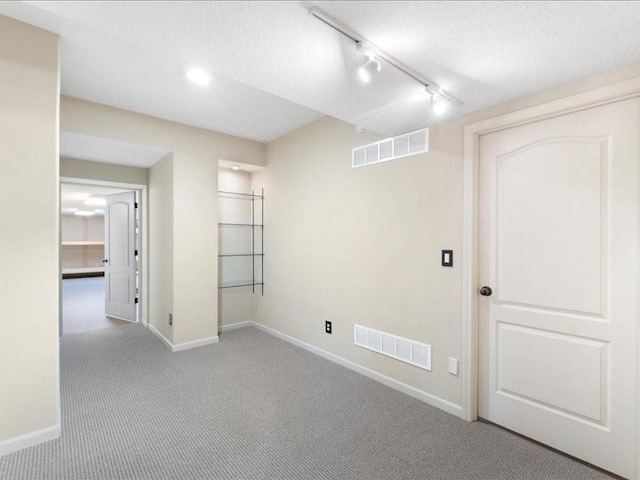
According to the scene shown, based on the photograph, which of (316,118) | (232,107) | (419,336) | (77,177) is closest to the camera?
(419,336)

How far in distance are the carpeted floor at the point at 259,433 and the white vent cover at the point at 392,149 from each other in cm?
215

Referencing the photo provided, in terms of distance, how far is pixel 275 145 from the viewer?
447cm

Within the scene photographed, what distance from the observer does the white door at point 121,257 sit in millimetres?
5090

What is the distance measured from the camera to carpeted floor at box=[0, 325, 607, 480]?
1.90 meters

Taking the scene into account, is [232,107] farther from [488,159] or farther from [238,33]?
[488,159]

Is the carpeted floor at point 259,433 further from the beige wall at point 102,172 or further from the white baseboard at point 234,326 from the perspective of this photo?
the beige wall at point 102,172

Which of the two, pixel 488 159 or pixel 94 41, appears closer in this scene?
pixel 94 41

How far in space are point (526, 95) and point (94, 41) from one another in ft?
9.88

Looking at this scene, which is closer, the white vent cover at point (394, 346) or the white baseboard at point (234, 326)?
the white vent cover at point (394, 346)

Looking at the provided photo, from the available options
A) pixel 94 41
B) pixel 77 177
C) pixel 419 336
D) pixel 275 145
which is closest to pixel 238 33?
pixel 94 41

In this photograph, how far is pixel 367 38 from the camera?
5.02 ft

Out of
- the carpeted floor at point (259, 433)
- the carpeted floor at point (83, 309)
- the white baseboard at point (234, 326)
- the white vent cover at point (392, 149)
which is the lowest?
the carpeted floor at point (259, 433)

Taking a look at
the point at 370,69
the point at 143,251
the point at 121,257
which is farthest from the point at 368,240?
the point at 121,257

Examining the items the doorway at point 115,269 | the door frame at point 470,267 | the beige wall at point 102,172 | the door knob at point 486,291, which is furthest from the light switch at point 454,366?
the beige wall at point 102,172
